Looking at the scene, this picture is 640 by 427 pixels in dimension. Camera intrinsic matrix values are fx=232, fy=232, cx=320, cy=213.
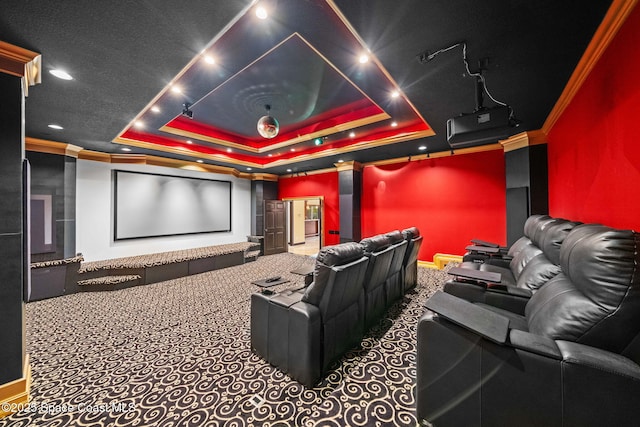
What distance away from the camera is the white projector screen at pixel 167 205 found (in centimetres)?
532

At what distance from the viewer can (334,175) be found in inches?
276

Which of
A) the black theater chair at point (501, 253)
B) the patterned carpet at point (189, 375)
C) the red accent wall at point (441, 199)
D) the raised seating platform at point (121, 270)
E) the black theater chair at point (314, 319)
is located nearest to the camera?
the patterned carpet at point (189, 375)

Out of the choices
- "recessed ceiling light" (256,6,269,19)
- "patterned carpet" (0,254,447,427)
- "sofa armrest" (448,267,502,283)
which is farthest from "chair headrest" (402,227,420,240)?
"recessed ceiling light" (256,6,269,19)

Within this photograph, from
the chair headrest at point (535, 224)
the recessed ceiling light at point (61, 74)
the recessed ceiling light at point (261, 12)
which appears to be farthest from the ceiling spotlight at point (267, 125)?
the chair headrest at point (535, 224)

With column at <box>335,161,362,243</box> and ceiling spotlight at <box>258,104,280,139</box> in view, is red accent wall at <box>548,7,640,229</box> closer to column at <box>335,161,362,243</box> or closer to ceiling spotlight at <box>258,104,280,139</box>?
ceiling spotlight at <box>258,104,280,139</box>

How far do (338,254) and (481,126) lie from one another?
1.98m

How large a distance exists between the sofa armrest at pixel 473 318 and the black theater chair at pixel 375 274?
0.99m

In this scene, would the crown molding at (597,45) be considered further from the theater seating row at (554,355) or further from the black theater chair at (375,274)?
the black theater chair at (375,274)

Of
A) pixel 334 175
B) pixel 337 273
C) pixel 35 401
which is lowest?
pixel 35 401

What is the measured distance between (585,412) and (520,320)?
87 cm

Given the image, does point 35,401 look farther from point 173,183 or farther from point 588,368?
point 173,183

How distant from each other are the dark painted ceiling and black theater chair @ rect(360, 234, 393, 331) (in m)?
1.73

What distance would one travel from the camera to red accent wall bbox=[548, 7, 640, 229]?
1513 millimetres

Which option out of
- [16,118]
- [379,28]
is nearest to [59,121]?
[16,118]
